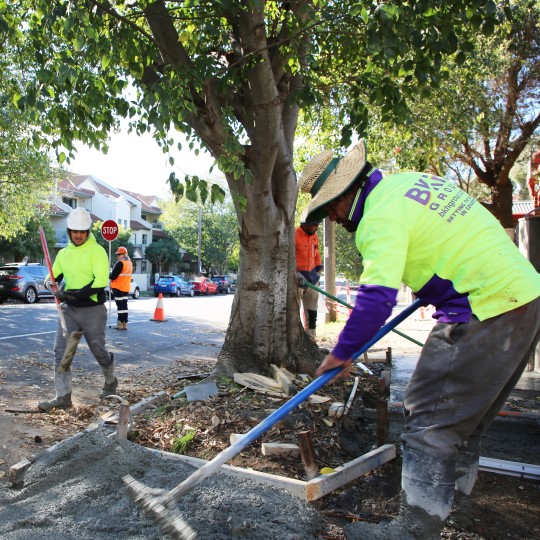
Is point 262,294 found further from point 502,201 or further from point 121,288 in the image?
point 502,201

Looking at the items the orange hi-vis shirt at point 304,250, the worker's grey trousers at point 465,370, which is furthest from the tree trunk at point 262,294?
the worker's grey trousers at point 465,370

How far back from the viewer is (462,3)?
509cm

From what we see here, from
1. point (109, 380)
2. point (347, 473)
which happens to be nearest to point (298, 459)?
point (347, 473)

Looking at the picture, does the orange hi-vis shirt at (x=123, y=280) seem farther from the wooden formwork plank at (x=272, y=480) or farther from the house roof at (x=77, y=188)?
the house roof at (x=77, y=188)

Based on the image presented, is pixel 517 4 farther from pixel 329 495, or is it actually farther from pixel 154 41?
pixel 329 495

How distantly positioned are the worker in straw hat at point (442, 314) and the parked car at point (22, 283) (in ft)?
70.2

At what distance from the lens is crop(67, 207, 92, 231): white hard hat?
5.74 meters

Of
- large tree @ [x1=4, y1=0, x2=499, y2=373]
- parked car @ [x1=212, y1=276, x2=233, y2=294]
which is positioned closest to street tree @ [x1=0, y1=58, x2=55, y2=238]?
large tree @ [x1=4, y1=0, x2=499, y2=373]

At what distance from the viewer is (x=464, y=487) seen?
3.04m

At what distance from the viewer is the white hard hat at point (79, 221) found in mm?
5738

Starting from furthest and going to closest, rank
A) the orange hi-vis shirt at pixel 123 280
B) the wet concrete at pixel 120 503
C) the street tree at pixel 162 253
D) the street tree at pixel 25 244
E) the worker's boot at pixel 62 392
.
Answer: the street tree at pixel 162 253 < the street tree at pixel 25 244 < the orange hi-vis shirt at pixel 123 280 < the worker's boot at pixel 62 392 < the wet concrete at pixel 120 503

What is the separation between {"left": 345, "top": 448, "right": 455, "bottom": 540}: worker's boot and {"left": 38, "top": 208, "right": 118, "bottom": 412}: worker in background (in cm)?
395

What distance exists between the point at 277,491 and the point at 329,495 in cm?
47

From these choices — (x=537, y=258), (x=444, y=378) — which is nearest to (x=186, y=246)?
(x=537, y=258)
